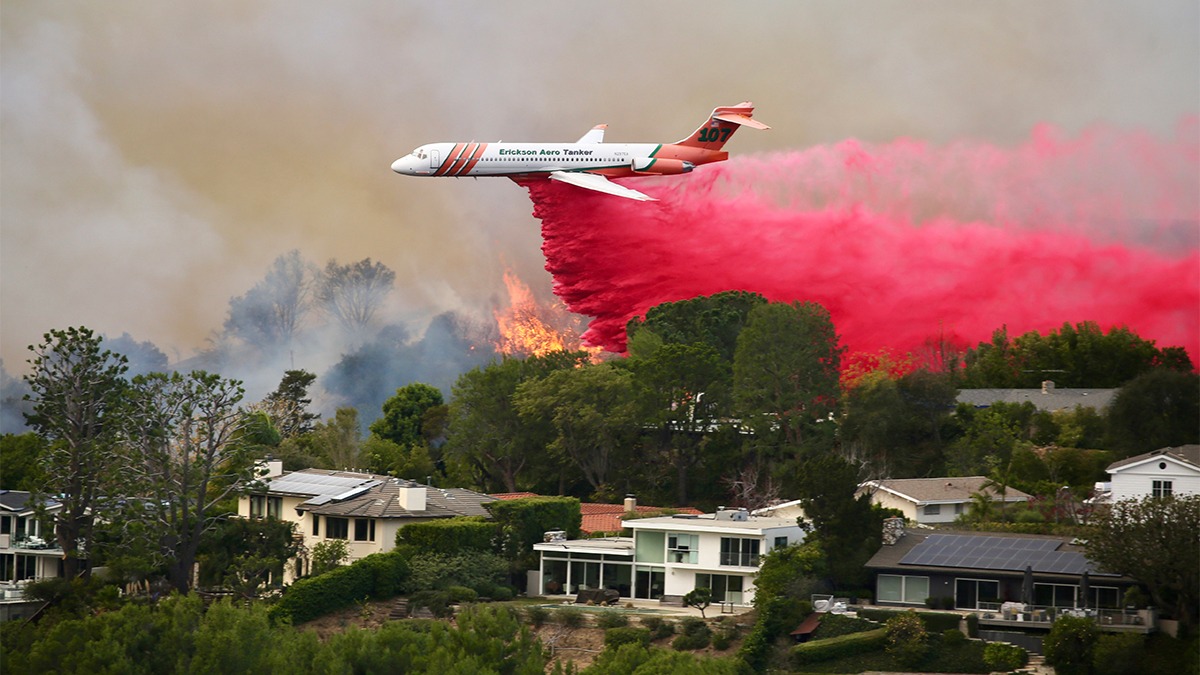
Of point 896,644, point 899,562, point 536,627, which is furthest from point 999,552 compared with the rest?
point 536,627

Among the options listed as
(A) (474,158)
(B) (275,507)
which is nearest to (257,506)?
(B) (275,507)

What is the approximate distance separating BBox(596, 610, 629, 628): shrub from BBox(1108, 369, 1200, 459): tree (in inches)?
1121

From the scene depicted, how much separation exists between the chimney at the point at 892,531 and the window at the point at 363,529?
21865 mm

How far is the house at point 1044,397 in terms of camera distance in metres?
78.8

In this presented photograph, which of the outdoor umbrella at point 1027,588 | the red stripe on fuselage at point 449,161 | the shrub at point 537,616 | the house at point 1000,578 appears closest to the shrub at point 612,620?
the shrub at point 537,616

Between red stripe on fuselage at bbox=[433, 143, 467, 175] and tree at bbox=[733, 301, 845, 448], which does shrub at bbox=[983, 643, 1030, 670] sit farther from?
red stripe on fuselage at bbox=[433, 143, 467, 175]

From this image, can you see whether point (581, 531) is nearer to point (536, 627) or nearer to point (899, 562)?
point (536, 627)

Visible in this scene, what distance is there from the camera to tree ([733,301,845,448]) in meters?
74.4

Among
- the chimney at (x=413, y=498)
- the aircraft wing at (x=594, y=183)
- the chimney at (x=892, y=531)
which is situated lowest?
the chimney at (x=892, y=531)

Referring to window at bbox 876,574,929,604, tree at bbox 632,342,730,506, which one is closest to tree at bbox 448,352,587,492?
tree at bbox 632,342,730,506

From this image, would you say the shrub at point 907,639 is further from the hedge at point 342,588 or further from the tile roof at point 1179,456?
the hedge at point 342,588

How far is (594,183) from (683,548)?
20.7 meters

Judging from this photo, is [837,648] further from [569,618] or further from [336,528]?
[336,528]

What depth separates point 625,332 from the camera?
291ft
